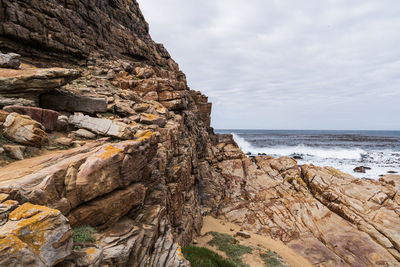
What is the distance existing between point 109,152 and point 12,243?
363 cm

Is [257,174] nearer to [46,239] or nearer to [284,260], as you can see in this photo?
[284,260]

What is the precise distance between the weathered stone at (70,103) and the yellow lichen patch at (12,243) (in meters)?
8.47

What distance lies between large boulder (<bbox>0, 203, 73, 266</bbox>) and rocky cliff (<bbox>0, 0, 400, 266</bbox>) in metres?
0.02

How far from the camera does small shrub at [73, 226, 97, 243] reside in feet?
16.3

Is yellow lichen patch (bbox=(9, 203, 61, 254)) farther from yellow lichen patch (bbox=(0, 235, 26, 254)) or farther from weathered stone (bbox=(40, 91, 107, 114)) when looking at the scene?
weathered stone (bbox=(40, 91, 107, 114))

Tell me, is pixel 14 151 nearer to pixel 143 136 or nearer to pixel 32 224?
pixel 32 224

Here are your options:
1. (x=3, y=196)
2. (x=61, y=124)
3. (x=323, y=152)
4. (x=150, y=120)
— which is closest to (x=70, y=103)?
(x=61, y=124)

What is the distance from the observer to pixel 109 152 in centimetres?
639

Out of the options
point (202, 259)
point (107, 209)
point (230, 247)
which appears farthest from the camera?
point (230, 247)

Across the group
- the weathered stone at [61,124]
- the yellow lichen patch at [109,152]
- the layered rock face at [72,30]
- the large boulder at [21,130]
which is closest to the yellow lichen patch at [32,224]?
the yellow lichen patch at [109,152]

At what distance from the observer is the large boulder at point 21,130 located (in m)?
6.04

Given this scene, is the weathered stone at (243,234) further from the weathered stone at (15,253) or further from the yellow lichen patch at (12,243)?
the yellow lichen patch at (12,243)

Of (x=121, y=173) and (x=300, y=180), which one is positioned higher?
(x=121, y=173)

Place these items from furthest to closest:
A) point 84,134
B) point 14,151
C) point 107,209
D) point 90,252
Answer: point 84,134
point 107,209
point 14,151
point 90,252
